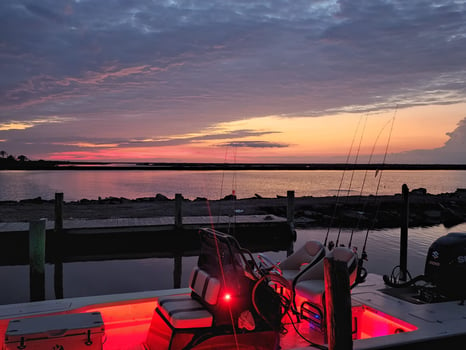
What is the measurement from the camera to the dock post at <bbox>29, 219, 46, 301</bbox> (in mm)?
9766

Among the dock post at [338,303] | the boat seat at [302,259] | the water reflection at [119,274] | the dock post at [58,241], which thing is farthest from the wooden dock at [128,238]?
the dock post at [338,303]

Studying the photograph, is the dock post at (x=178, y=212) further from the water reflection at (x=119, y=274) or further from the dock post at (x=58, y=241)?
the dock post at (x=58, y=241)

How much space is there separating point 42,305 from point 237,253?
2.54 metres

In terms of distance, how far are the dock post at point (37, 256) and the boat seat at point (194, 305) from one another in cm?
564

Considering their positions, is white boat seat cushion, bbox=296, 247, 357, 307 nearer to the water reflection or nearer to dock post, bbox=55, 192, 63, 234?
the water reflection

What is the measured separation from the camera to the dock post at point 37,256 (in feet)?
32.0

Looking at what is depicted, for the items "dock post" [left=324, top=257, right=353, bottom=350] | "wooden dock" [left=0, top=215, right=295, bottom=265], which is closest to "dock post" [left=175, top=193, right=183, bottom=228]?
"wooden dock" [left=0, top=215, right=295, bottom=265]

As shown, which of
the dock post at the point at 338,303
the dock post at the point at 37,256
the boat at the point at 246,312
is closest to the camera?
the dock post at the point at 338,303

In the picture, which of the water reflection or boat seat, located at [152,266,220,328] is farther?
the water reflection

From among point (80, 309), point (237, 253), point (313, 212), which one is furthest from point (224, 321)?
point (313, 212)

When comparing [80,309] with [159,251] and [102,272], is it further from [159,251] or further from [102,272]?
[159,251]

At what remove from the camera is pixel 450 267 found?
20.7ft

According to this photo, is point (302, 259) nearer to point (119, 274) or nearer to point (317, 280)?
point (317, 280)

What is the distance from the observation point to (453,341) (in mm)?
5164
